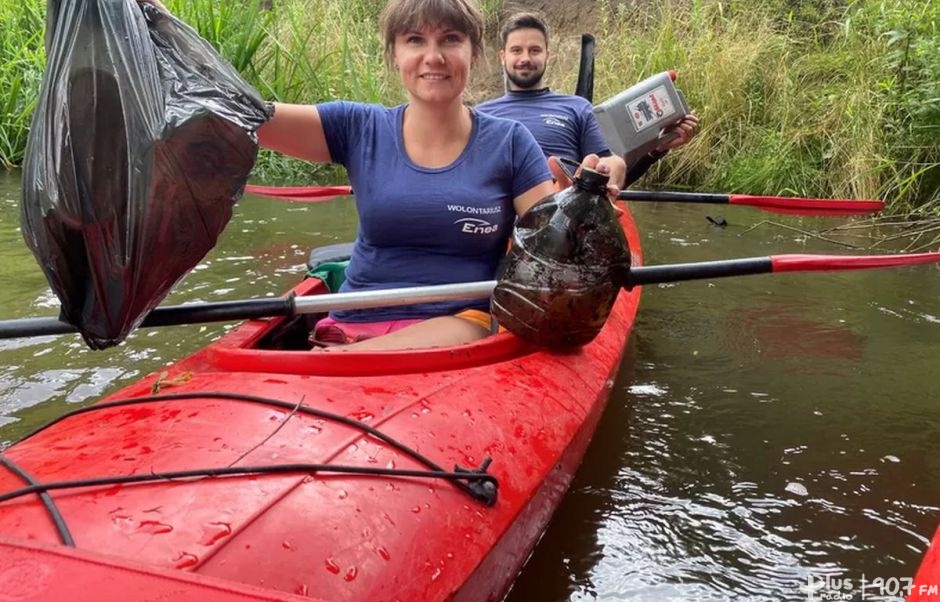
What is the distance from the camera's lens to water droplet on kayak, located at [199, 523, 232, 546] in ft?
3.92

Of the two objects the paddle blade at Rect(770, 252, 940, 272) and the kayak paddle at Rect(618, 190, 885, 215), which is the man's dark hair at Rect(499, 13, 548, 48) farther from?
the paddle blade at Rect(770, 252, 940, 272)

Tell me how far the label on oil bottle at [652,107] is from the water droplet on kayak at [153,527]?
357 centimetres

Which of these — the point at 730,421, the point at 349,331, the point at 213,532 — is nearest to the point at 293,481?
the point at 213,532

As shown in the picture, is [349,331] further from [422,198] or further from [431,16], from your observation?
[431,16]

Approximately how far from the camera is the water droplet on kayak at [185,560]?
1151 mm

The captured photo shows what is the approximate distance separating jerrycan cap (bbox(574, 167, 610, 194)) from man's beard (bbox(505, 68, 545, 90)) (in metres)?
2.31

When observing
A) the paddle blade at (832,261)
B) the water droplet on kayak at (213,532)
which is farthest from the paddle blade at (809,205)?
the water droplet on kayak at (213,532)

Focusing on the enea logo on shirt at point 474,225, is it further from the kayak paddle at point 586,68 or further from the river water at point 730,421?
the kayak paddle at point 586,68

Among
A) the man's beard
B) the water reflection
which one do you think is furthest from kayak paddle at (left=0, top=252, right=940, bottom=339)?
the man's beard

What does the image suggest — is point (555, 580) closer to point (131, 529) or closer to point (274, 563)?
point (274, 563)

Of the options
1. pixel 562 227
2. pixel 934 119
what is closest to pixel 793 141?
pixel 934 119

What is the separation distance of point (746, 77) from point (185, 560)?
6956 mm

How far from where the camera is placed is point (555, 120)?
13.4 ft

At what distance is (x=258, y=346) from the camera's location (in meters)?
2.16
